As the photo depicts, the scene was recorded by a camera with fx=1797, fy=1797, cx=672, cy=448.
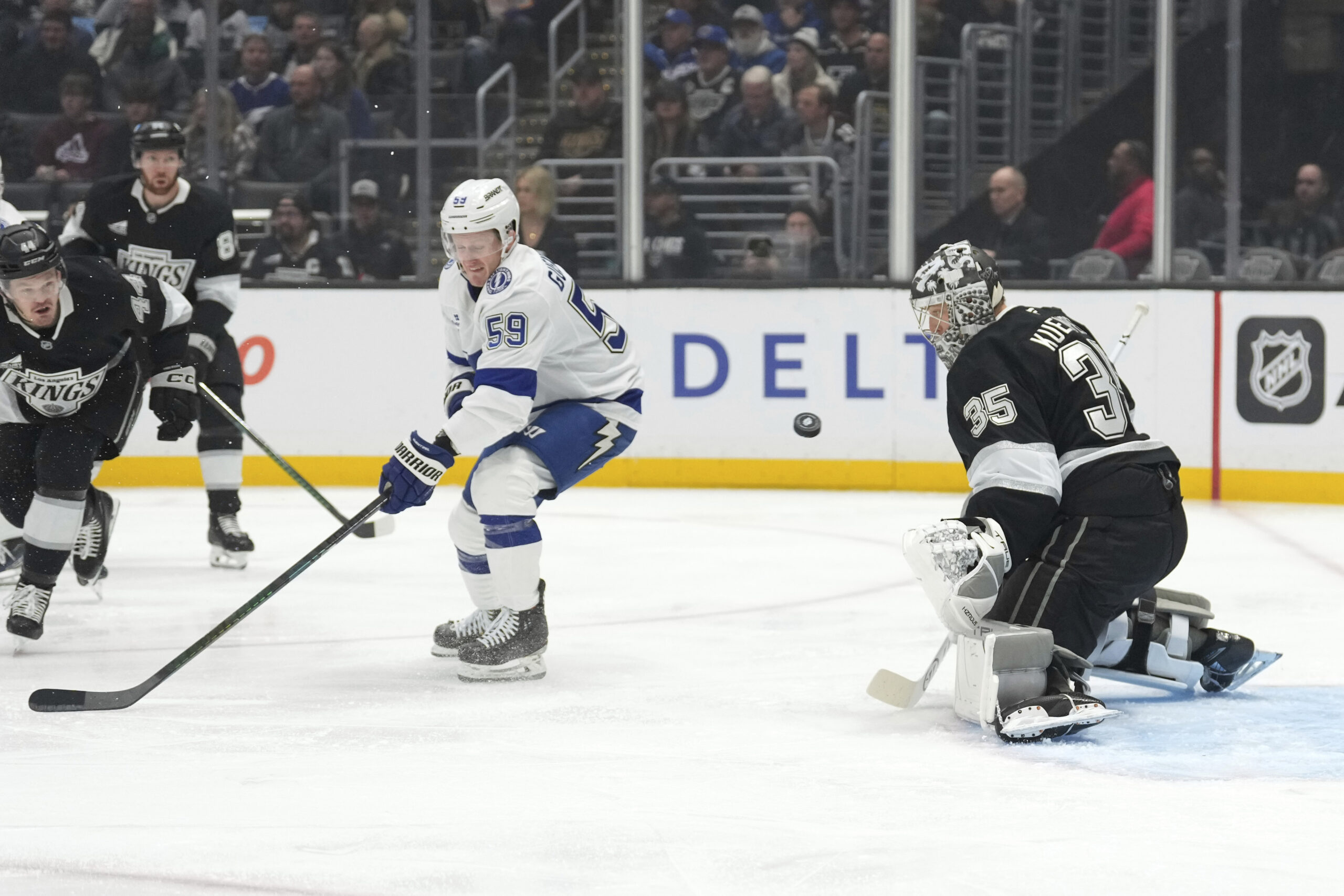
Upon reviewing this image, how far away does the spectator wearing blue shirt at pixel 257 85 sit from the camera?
23.8 feet

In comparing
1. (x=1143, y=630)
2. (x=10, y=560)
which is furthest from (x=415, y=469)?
(x=10, y=560)

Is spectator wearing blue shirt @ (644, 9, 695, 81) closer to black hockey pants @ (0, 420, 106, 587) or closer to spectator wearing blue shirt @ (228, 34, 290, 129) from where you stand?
spectator wearing blue shirt @ (228, 34, 290, 129)

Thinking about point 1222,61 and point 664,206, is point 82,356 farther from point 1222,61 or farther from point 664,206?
point 1222,61

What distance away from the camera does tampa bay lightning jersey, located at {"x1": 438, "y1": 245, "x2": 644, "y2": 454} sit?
3.35 meters

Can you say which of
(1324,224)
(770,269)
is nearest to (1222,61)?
(1324,224)

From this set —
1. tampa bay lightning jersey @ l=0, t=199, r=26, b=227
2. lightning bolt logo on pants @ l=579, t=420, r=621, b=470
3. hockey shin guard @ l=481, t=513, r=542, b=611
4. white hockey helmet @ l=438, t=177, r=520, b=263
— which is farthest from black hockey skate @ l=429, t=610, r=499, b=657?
tampa bay lightning jersey @ l=0, t=199, r=26, b=227

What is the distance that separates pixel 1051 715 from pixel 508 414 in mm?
1141

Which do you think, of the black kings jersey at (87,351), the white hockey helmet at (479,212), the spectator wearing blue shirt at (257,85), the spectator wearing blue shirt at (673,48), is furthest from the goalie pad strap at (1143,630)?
the spectator wearing blue shirt at (257,85)

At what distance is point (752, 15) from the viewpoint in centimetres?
714

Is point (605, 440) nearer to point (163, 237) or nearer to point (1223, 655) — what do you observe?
point (1223, 655)

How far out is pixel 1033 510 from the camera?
2.91 metres

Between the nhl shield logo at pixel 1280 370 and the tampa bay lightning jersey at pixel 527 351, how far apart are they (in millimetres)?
3251

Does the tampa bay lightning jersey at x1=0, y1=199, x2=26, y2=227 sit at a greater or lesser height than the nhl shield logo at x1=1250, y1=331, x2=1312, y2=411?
greater

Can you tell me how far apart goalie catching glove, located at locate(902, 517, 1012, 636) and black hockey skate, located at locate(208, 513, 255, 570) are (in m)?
2.56
